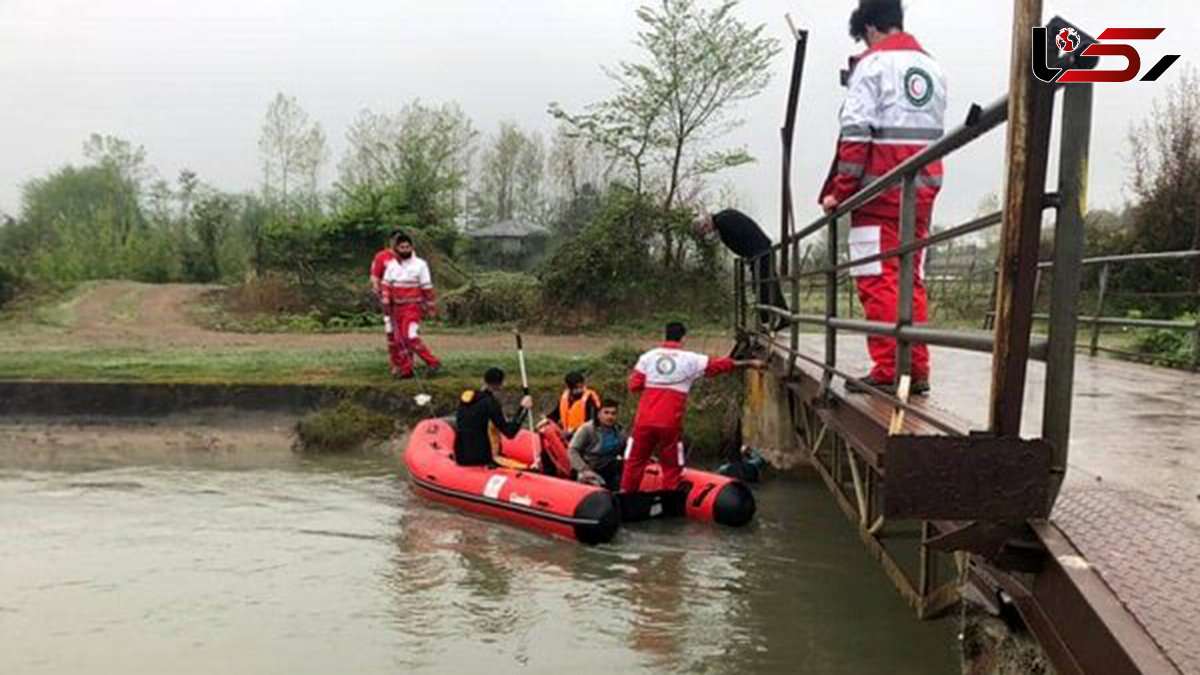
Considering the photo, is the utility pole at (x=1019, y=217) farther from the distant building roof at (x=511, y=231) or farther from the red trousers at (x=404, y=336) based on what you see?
the distant building roof at (x=511, y=231)

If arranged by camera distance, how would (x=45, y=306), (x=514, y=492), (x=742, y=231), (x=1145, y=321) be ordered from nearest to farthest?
(x=1145, y=321), (x=514, y=492), (x=742, y=231), (x=45, y=306)

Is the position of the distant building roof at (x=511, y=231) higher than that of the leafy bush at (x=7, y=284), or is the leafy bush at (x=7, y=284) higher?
the distant building roof at (x=511, y=231)

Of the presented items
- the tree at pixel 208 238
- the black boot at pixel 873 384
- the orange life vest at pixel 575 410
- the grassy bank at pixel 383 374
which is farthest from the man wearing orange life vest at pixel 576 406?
the tree at pixel 208 238

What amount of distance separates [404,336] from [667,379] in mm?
6437

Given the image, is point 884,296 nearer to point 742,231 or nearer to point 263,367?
point 742,231

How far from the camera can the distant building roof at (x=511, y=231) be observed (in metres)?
34.2

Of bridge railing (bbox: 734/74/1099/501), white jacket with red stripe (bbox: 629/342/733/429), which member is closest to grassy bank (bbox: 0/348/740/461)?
white jacket with red stripe (bbox: 629/342/733/429)

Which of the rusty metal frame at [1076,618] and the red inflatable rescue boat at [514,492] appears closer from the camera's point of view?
the rusty metal frame at [1076,618]

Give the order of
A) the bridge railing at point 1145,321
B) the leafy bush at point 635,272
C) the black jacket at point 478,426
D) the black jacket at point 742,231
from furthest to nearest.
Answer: the leafy bush at point 635,272
the black jacket at point 742,231
the black jacket at point 478,426
the bridge railing at point 1145,321

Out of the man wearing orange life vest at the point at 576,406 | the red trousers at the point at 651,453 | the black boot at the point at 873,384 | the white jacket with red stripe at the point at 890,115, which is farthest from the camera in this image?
the man wearing orange life vest at the point at 576,406

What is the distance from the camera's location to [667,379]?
9422 mm

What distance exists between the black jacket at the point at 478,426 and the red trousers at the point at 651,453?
1297mm

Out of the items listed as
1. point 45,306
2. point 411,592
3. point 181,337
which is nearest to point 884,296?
point 411,592

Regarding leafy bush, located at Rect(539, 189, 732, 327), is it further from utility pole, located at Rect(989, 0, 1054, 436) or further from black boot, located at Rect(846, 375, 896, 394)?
utility pole, located at Rect(989, 0, 1054, 436)
